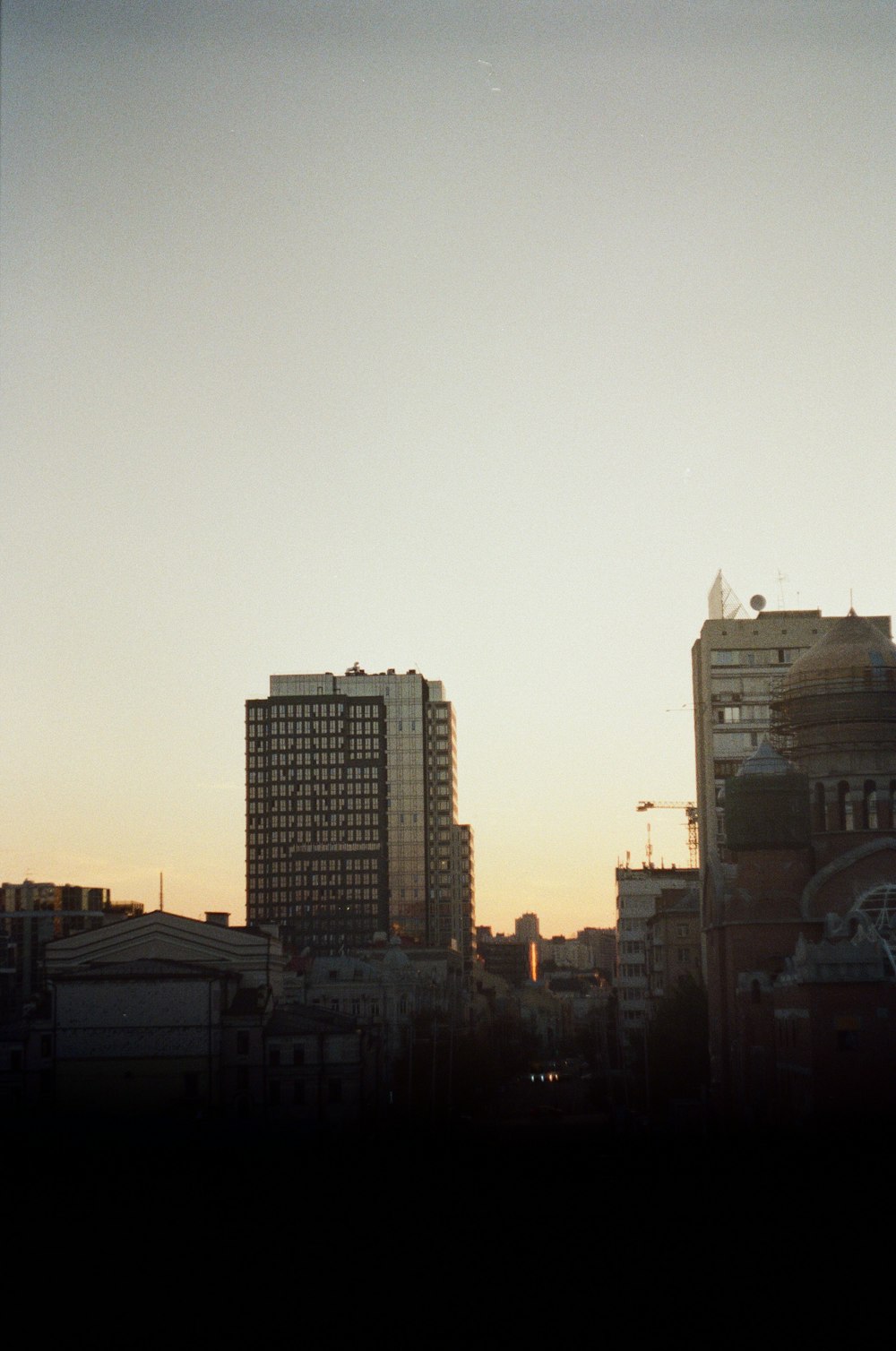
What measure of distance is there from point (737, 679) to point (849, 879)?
45.4m

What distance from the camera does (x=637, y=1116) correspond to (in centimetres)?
7975

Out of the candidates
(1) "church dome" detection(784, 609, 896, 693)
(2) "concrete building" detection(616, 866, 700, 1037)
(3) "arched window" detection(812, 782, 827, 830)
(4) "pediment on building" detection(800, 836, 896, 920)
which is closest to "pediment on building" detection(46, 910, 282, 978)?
(4) "pediment on building" detection(800, 836, 896, 920)

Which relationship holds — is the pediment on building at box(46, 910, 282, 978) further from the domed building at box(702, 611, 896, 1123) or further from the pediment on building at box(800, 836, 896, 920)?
the pediment on building at box(800, 836, 896, 920)

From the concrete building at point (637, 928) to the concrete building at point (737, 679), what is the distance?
59.0ft

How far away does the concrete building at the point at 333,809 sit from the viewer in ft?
577

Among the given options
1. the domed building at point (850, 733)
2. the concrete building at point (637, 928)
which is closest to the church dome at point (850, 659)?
the domed building at point (850, 733)

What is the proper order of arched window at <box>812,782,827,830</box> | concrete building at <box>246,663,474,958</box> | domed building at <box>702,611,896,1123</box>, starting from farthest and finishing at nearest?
concrete building at <box>246,663,474,958</box> → arched window at <box>812,782,827,830</box> → domed building at <box>702,611,896,1123</box>

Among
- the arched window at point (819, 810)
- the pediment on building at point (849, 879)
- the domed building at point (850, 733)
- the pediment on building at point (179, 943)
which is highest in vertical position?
the domed building at point (850, 733)

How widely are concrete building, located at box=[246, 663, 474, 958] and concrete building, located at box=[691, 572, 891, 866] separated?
63.7 metres

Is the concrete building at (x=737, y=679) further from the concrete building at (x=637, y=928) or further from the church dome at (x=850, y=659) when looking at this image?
the church dome at (x=850, y=659)

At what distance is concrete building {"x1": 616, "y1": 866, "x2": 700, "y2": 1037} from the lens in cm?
13300

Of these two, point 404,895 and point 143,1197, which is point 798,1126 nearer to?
point 143,1197

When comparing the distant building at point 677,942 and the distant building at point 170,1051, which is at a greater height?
the distant building at point 677,942

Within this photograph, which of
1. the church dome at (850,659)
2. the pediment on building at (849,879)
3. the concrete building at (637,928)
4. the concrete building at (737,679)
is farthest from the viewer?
the concrete building at (637,928)
